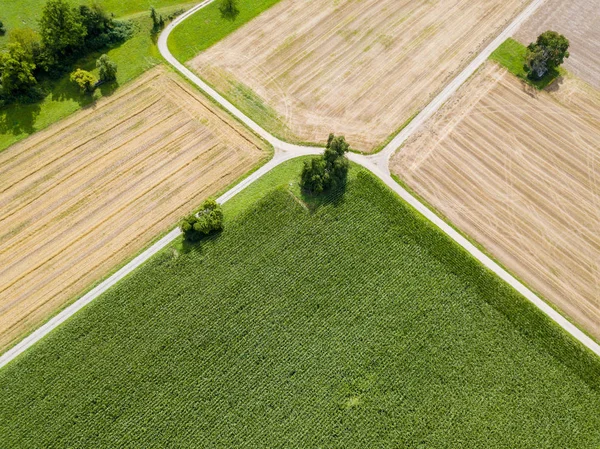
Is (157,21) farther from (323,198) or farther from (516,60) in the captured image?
(516,60)

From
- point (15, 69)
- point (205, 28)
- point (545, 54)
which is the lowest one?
point (15, 69)

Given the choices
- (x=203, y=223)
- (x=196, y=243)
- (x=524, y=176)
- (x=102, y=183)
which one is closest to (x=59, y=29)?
(x=102, y=183)

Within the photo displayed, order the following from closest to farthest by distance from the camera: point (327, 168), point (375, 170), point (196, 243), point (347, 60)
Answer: point (196, 243)
point (327, 168)
point (375, 170)
point (347, 60)

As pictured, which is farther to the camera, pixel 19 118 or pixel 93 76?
pixel 93 76

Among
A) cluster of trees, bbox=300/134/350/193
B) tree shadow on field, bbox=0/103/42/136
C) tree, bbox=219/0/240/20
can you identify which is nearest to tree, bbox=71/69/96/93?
tree shadow on field, bbox=0/103/42/136

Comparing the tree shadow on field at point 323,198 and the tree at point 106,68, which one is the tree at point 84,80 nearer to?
the tree at point 106,68

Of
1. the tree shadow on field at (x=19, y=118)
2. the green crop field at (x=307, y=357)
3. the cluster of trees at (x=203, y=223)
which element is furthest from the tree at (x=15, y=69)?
the green crop field at (x=307, y=357)

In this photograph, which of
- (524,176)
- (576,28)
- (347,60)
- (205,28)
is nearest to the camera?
(524,176)
